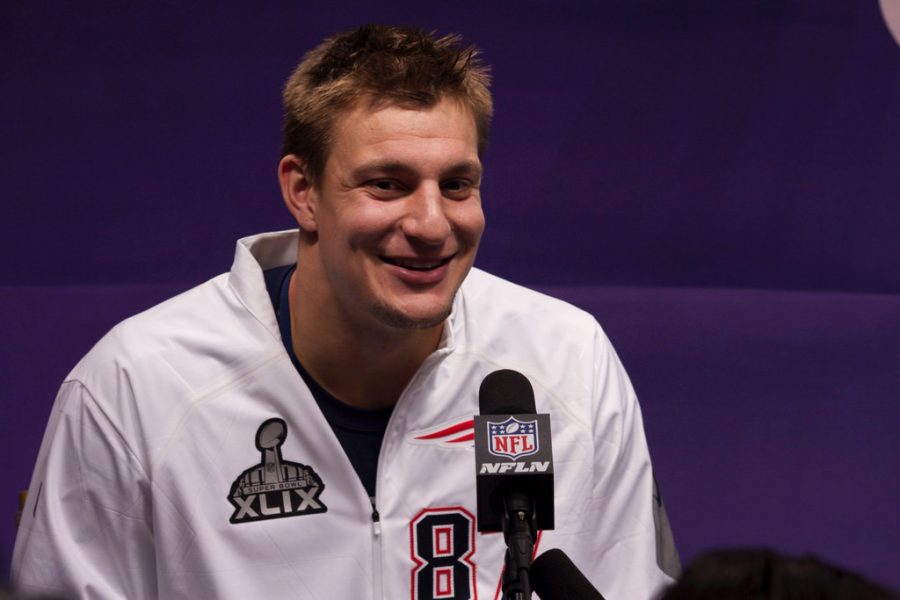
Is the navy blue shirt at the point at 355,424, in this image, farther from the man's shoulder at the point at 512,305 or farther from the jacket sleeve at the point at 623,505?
the jacket sleeve at the point at 623,505

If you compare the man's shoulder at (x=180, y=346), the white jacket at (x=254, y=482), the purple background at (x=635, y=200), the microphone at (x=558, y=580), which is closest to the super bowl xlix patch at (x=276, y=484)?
the white jacket at (x=254, y=482)

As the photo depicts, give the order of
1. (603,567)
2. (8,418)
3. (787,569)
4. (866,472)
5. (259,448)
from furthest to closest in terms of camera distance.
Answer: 1. (866,472)
2. (8,418)
3. (603,567)
4. (259,448)
5. (787,569)

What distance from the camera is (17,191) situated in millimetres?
2871

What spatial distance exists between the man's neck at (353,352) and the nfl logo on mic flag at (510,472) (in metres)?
0.56

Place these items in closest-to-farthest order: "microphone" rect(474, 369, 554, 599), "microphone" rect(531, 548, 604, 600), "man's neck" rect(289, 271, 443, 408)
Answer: "microphone" rect(531, 548, 604, 600)
"microphone" rect(474, 369, 554, 599)
"man's neck" rect(289, 271, 443, 408)

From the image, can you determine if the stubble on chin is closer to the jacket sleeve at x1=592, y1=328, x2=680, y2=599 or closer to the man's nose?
the man's nose

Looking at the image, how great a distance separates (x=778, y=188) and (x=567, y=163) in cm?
54

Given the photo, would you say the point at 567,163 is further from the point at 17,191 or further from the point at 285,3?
the point at 17,191

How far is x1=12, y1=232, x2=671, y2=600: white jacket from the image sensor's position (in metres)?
1.92

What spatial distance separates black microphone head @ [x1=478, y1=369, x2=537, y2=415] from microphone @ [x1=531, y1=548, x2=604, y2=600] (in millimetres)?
245

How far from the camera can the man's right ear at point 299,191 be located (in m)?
2.07

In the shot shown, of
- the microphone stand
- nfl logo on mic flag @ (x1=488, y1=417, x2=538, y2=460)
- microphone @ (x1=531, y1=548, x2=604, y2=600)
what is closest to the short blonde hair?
nfl logo on mic flag @ (x1=488, y1=417, x2=538, y2=460)

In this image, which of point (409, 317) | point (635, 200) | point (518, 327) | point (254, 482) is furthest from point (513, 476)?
point (635, 200)

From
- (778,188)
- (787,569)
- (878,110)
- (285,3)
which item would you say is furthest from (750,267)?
(787,569)
